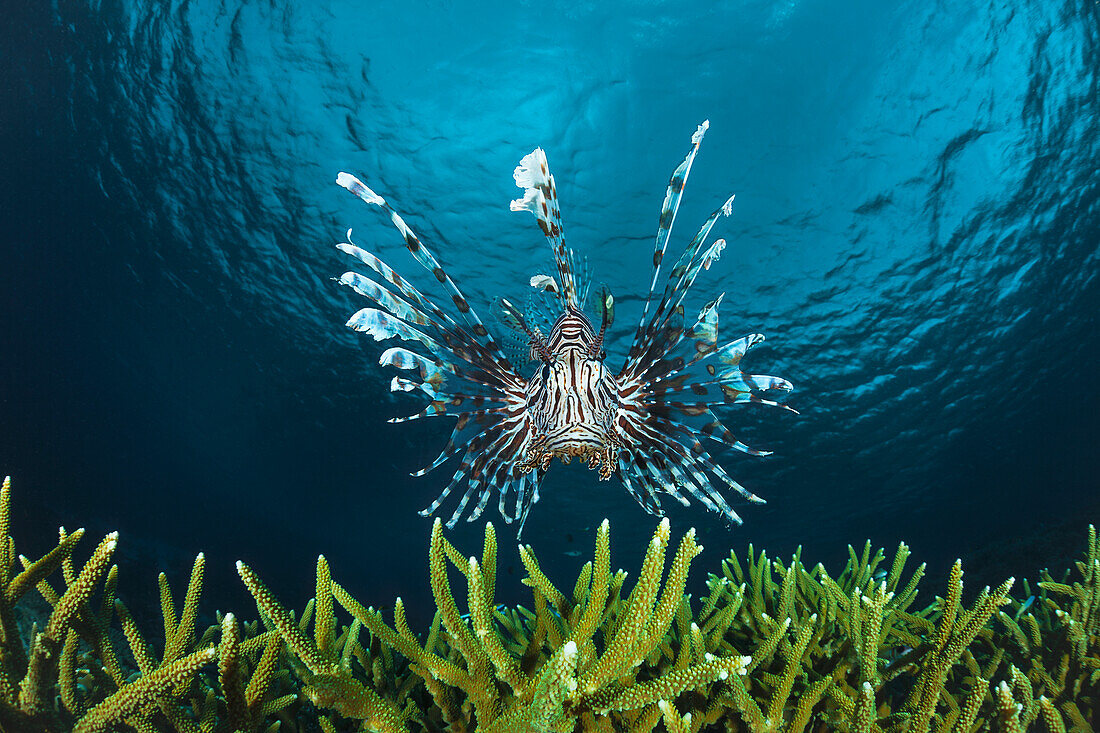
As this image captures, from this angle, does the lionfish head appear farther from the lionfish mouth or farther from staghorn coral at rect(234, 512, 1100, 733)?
staghorn coral at rect(234, 512, 1100, 733)

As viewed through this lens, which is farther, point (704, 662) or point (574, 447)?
point (574, 447)

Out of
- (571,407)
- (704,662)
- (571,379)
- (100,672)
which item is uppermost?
(571,379)

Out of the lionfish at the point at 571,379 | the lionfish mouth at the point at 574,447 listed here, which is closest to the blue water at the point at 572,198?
the lionfish at the point at 571,379

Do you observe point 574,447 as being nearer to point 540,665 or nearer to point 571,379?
point 571,379

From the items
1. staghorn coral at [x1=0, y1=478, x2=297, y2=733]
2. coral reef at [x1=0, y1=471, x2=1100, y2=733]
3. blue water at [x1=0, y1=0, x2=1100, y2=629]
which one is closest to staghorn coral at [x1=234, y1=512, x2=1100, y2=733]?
coral reef at [x1=0, y1=471, x2=1100, y2=733]

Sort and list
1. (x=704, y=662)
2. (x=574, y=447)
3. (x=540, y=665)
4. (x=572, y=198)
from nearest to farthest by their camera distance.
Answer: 1. (x=704, y=662)
2. (x=540, y=665)
3. (x=574, y=447)
4. (x=572, y=198)

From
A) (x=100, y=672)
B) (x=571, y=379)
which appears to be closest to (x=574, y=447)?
(x=571, y=379)

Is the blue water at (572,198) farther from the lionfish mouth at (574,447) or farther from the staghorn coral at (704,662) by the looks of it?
the staghorn coral at (704,662)

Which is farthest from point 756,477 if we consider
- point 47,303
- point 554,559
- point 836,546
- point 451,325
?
point 47,303
